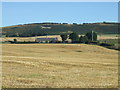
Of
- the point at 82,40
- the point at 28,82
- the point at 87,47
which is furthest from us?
the point at 82,40

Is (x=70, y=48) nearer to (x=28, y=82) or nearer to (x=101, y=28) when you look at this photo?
(x=28, y=82)

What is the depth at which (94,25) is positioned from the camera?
18388 cm

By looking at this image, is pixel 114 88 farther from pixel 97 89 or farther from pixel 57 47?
pixel 57 47

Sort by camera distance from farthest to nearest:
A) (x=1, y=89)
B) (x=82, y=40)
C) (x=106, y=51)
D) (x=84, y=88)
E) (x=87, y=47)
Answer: (x=82, y=40) < (x=87, y=47) < (x=106, y=51) < (x=84, y=88) < (x=1, y=89)

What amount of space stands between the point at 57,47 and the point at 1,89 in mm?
63744

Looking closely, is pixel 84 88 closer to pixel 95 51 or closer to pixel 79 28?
pixel 95 51

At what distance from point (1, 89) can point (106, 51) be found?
58.5m

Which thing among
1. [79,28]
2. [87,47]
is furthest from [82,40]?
[79,28]

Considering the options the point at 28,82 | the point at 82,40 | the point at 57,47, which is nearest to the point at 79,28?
the point at 82,40

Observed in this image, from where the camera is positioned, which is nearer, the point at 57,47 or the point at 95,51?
the point at 95,51

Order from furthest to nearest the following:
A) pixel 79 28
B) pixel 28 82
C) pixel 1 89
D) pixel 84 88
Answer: pixel 79 28 → pixel 28 82 → pixel 84 88 → pixel 1 89

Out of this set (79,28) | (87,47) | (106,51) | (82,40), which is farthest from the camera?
(79,28)

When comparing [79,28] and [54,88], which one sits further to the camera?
[79,28]

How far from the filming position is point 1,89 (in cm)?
1260
